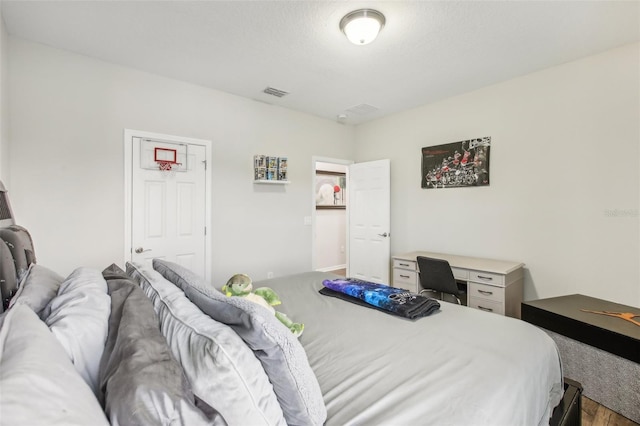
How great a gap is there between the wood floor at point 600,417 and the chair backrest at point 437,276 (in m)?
1.14

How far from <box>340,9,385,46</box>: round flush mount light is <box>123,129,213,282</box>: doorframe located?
2.04 m

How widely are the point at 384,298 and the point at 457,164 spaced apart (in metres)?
2.48

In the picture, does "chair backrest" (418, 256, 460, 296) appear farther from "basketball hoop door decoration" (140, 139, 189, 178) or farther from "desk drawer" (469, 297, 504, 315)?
"basketball hoop door decoration" (140, 139, 189, 178)

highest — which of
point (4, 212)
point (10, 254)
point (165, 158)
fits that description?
point (165, 158)

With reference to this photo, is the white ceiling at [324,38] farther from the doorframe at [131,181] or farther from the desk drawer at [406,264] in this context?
the desk drawer at [406,264]

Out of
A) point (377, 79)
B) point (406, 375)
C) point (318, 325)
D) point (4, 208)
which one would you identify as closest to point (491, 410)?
point (406, 375)

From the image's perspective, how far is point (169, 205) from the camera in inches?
127

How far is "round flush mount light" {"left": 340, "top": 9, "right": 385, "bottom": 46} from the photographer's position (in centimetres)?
208

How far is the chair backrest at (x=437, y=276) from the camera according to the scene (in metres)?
2.88

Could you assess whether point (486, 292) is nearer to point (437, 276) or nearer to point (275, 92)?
point (437, 276)

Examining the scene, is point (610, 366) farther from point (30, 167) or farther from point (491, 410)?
point (30, 167)

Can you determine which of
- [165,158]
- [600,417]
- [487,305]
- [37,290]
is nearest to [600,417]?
[600,417]

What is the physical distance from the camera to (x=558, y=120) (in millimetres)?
2926

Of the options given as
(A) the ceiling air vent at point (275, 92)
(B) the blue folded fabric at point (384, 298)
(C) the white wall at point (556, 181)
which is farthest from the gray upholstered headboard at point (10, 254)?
(C) the white wall at point (556, 181)
